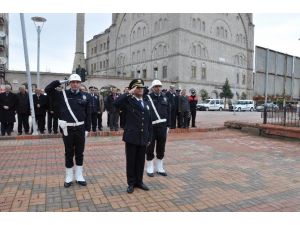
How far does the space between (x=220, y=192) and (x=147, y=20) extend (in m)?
58.4

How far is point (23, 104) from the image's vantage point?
1141 centimetres

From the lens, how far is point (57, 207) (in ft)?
14.5

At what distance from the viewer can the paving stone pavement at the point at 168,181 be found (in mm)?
4629

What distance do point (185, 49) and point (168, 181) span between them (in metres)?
50.1

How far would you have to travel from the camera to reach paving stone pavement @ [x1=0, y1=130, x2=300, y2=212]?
4629 millimetres

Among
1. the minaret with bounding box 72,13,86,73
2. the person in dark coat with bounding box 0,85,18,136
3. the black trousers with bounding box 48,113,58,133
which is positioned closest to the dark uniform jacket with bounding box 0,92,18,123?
the person in dark coat with bounding box 0,85,18,136

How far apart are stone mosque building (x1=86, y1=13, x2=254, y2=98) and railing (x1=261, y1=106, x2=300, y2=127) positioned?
34.3 metres

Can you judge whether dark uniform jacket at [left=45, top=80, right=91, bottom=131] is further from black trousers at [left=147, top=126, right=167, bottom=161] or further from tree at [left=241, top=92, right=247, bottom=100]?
tree at [left=241, top=92, right=247, bottom=100]

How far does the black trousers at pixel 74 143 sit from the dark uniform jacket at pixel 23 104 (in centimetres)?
655

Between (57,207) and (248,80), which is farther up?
(248,80)

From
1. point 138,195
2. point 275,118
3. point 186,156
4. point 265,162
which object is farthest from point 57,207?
point 275,118

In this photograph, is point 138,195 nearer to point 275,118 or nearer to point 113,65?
point 275,118

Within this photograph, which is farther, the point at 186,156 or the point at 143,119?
the point at 186,156

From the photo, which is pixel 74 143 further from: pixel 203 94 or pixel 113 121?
pixel 203 94
